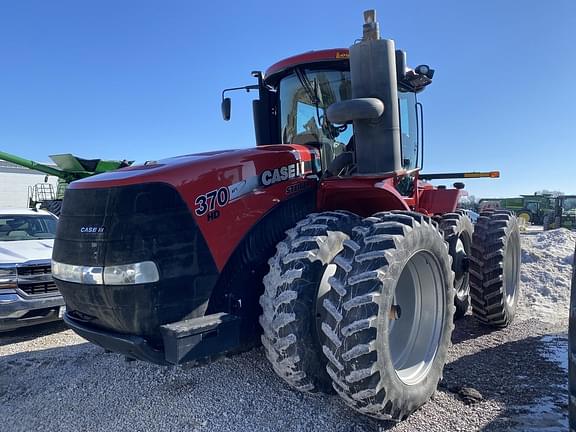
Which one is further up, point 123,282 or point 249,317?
point 123,282

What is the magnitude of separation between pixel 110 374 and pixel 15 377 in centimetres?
97

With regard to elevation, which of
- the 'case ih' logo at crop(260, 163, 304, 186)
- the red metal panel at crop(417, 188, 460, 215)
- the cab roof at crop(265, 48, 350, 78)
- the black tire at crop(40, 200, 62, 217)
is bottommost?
the black tire at crop(40, 200, 62, 217)

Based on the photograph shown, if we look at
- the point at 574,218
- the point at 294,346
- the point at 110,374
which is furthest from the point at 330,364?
the point at 574,218

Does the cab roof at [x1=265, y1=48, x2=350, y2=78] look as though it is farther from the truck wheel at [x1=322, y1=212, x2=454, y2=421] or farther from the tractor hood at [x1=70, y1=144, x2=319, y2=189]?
the truck wheel at [x1=322, y1=212, x2=454, y2=421]

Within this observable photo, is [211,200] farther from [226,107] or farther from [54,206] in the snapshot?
[54,206]

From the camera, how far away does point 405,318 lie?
3658 millimetres

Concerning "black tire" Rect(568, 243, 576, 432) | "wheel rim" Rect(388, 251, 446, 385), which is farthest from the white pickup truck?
"black tire" Rect(568, 243, 576, 432)

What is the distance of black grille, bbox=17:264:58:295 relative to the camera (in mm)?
5695

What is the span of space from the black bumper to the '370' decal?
27.8 inches

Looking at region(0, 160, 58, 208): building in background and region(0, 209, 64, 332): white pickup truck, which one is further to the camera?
region(0, 160, 58, 208): building in background

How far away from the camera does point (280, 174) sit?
3467mm

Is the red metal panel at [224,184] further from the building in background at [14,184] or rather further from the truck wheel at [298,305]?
the building in background at [14,184]

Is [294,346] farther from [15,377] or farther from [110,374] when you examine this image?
[15,377]

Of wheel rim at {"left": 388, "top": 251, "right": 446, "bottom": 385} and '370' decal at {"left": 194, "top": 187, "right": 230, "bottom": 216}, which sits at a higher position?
'370' decal at {"left": 194, "top": 187, "right": 230, "bottom": 216}
